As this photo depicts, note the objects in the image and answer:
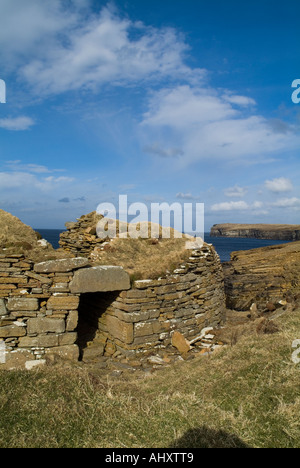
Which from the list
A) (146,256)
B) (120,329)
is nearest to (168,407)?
(120,329)

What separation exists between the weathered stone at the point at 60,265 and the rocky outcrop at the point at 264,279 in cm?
888

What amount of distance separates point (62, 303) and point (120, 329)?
5.85 feet

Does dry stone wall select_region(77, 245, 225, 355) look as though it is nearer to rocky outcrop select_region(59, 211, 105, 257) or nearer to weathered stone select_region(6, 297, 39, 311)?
weathered stone select_region(6, 297, 39, 311)

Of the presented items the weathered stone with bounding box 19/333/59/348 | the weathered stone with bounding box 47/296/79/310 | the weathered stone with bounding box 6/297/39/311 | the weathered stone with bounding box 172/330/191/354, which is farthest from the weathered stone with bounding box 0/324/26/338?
the weathered stone with bounding box 172/330/191/354

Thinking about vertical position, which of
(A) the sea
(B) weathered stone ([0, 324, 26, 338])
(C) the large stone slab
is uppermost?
(C) the large stone slab

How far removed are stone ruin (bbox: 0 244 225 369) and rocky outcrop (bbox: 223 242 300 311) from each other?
17.0ft

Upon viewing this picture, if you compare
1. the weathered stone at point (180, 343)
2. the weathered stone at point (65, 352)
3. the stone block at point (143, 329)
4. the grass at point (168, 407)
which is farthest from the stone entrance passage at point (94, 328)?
the grass at point (168, 407)

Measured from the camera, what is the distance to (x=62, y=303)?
25.4ft

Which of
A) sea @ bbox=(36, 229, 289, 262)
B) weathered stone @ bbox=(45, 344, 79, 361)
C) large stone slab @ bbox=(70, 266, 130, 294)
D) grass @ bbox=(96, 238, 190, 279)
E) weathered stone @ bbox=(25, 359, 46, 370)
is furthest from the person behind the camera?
sea @ bbox=(36, 229, 289, 262)

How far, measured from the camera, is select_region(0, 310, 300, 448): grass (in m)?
3.94

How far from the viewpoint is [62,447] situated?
3.81m

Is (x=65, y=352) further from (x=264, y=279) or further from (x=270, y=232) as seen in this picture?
(x=270, y=232)

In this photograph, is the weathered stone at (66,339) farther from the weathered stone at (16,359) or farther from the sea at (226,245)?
the sea at (226,245)
